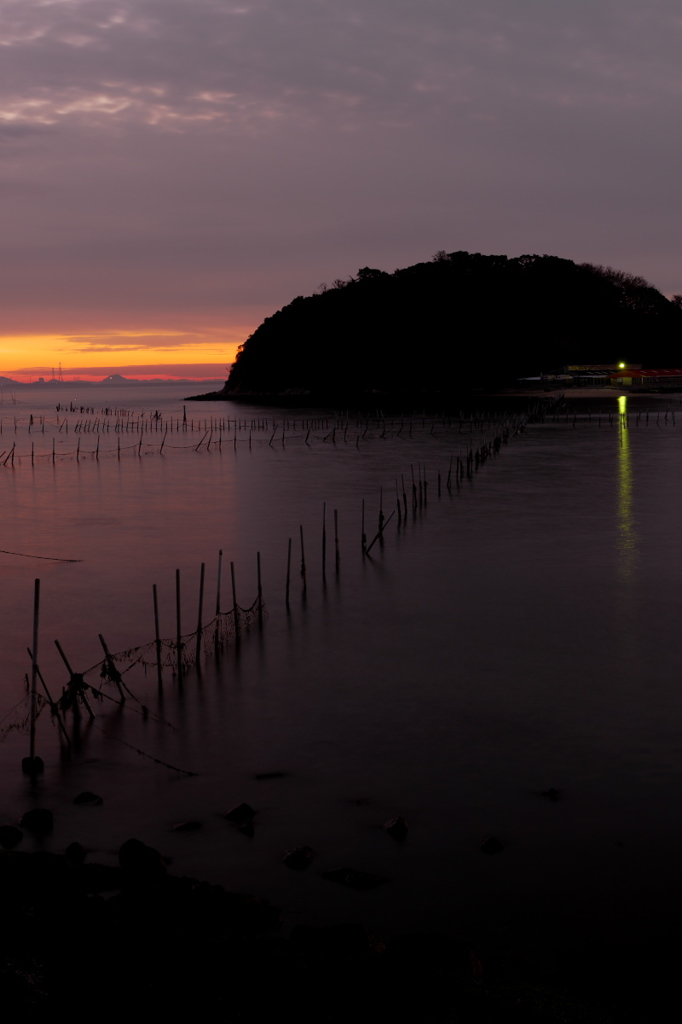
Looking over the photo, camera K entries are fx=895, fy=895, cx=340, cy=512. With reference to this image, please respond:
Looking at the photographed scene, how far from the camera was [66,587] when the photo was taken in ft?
72.5

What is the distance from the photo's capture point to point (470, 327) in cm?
18738

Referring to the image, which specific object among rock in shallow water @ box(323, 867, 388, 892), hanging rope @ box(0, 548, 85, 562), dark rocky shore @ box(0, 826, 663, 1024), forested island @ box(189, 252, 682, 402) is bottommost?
rock in shallow water @ box(323, 867, 388, 892)

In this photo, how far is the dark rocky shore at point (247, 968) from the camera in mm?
6336

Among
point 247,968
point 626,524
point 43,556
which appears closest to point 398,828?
point 247,968

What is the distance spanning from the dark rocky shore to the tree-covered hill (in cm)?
17272

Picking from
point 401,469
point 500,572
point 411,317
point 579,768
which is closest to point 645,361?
point 411,317

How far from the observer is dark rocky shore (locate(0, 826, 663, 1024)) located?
634 cm

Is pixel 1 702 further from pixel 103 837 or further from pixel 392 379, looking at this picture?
pixel 392 379

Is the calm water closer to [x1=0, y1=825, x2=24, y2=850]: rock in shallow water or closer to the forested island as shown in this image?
[x1=0, y1=825, x2=24, y2=850]: rock in shallow water

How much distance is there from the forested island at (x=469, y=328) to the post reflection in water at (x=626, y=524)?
12413 cm

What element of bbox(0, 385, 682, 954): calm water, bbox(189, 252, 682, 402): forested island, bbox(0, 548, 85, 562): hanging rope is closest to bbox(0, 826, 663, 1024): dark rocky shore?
bbox(0, 385, 682, 954): calm water

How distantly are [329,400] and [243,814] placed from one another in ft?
542

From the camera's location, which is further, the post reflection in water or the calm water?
the post reflection in water

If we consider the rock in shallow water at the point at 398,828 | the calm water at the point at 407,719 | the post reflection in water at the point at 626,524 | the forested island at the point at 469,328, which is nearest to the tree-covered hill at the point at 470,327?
the forested island at the point at 469,328
